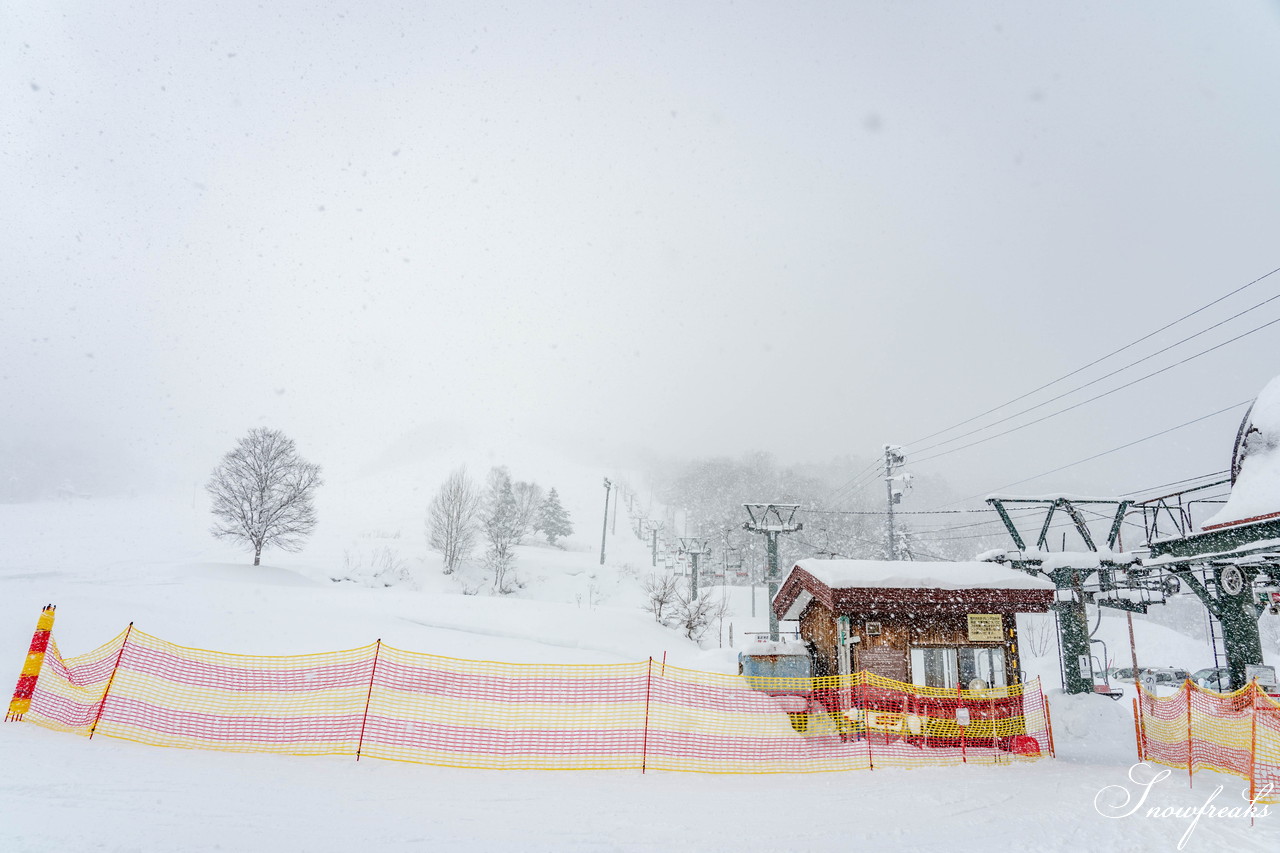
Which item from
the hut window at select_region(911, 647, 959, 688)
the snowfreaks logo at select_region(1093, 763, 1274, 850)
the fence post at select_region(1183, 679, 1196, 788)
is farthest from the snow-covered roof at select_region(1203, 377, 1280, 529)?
the hut window at select_region(911, 647, 959, 688)

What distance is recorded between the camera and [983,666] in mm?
14742

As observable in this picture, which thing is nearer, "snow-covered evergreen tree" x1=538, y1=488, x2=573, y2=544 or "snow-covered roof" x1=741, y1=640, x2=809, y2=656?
"snow-covered roof" x1=741, y1=640, x2=809, y2=656

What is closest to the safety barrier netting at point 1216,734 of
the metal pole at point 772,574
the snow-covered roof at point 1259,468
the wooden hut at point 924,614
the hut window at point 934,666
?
A: the wooden hut at point 924,614

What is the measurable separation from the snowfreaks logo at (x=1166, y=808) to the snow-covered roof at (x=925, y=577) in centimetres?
523

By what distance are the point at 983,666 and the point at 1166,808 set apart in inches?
279

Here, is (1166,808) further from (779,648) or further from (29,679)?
(29,679)

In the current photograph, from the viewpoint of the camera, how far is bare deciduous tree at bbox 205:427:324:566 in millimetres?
34875

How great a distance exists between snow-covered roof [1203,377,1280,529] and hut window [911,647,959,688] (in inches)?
247

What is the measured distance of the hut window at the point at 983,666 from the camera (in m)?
14.3

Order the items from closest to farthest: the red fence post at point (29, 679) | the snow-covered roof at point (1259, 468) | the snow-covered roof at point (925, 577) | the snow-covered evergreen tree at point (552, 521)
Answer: the red fence post at point (29, 679), the snow-covered roof at point (1259, 468), the snow-covered roof at point (925, 577), the snow-covered evergreen tree at point (552, 521)

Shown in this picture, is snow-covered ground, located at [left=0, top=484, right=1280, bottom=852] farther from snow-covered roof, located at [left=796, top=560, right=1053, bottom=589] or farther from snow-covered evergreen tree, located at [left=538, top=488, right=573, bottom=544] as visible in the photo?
snow-covered evergreen tree, located at [left=538, top=488, right=573, bottom=544]

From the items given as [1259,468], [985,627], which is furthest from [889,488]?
[1259,468]

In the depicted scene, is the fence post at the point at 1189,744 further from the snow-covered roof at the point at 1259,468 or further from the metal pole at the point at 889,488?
the metal pole at the point at 889,488

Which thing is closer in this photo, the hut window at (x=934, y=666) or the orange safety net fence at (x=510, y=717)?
the orange safety net fence at (x=510, y=717)
